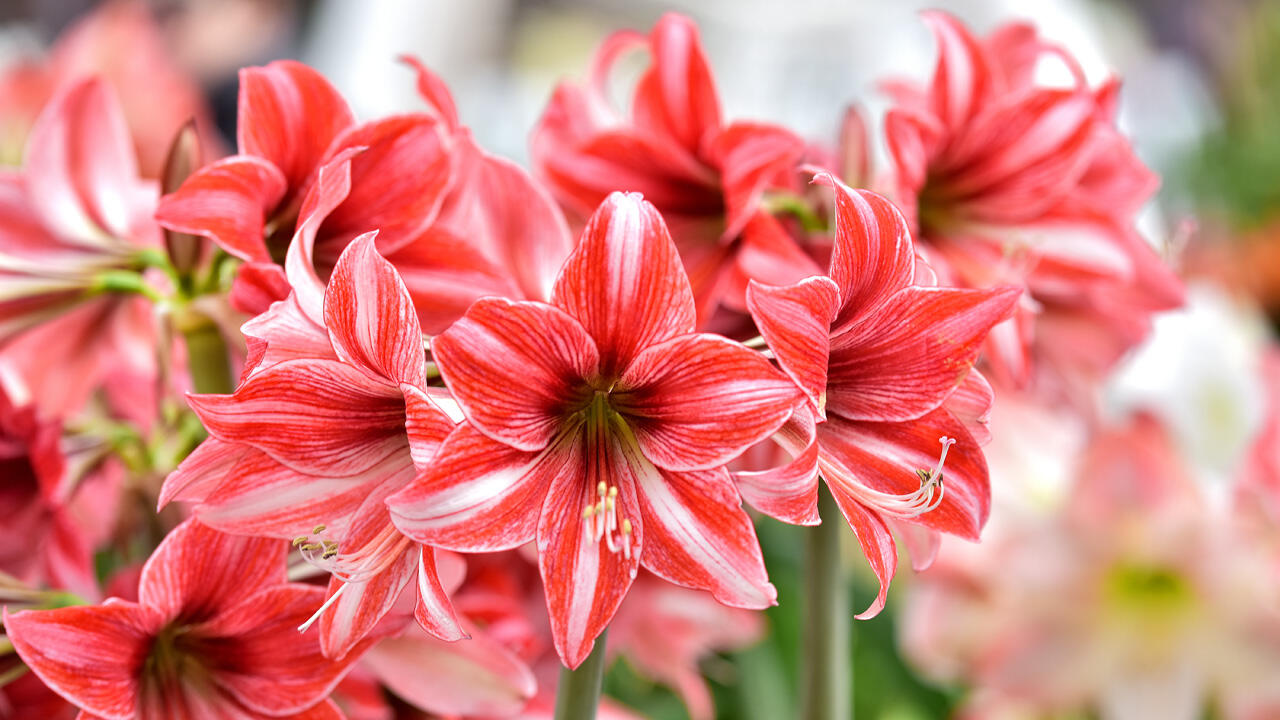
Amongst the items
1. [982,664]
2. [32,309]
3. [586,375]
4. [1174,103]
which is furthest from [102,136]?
[1174,103]

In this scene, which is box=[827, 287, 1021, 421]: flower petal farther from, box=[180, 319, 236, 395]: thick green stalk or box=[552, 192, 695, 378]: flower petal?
box=[180, 319, 236, 395]: thick green stalk

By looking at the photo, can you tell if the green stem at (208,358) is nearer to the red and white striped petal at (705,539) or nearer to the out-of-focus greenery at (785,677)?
the red and white striped petal at (705,539)

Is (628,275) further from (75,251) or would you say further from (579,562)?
(75,251)

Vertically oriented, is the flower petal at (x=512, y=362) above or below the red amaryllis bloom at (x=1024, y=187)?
below

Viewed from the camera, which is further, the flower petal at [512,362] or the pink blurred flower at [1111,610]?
the pink blurred flower at [1111,610]

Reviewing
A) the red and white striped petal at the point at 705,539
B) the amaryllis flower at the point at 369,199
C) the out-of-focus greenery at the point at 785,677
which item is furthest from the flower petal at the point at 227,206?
the out-of-focus greenery at the point at 785,677

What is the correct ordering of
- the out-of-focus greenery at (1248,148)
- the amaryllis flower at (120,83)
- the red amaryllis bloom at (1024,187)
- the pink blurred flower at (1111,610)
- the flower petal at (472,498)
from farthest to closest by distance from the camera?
1. the out-of-focus greenery at (1248,148)
2. the amaryllis flower at (120,83)
3. the pink blurred flower at (1111,610)
4. the red amaryllis bloom at (1024,187)
5. the flower petal at (472,498)

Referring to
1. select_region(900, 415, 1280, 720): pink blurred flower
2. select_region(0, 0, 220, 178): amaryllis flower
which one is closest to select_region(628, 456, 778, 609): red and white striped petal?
select_region(900, 415, 1280, 720): pink blurred flower

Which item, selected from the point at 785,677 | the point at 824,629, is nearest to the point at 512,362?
the point at 824,629
